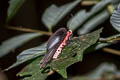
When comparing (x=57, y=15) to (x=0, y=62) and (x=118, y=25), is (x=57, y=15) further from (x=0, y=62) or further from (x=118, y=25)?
(x=0, y=62)

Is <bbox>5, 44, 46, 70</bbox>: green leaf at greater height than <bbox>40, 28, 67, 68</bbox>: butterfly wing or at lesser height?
lesser

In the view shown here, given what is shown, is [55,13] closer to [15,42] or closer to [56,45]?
[15,42]

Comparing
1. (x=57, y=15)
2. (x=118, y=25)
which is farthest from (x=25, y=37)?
(x=118, y=25)

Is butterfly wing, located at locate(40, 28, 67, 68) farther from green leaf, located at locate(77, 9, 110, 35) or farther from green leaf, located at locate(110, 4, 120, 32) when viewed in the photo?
green leaf, located at locate(77, 9, 110, 35)

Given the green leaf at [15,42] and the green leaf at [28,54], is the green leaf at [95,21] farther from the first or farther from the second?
the green leaf at [28,54]

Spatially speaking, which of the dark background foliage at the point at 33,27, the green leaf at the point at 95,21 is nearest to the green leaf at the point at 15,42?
the green leaf at the point at 95,21

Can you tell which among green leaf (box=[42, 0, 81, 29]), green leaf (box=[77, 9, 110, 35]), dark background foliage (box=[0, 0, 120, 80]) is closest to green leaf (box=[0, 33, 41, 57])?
green leaf (box=[42, 0, 81, 29])
